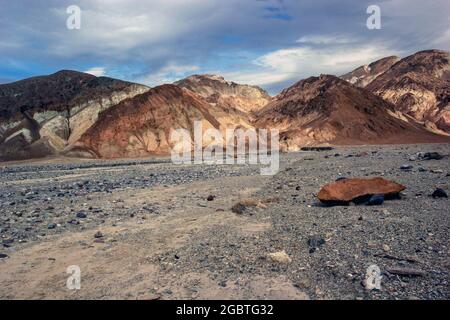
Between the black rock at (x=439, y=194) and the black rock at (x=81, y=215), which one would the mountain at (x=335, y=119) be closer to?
the black rock at (x=439, y=194)

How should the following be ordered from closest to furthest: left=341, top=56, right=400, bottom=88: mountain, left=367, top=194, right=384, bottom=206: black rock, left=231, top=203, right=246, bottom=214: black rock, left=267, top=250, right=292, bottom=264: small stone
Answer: left=267, top=250, right=292, bottom=264: small stone < left=367, top=194, right=384, bottom=206: black rock < left=231, top=203, right=246, bottom=214: black rock < left=341, top=56, right=400, bottom=88: mountain

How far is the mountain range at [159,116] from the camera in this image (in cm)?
6228

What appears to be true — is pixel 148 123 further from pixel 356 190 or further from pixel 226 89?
pixel 356 190

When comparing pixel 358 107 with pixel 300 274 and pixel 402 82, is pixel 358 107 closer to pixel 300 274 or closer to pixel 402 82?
pixel 402 82

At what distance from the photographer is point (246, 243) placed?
851cm

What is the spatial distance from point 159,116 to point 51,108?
62.6 feet

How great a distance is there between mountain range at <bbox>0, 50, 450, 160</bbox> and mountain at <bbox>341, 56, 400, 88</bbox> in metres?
30.8

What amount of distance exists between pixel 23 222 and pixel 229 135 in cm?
5518

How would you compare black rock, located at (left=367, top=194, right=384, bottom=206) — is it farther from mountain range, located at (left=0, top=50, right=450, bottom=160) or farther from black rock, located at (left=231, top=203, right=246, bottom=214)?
mountain range, located at (left=0, top=50, right=450, bottom=160)

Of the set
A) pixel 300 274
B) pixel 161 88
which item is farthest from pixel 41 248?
pixel 161 88

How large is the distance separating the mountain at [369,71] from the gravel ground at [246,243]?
375 ft

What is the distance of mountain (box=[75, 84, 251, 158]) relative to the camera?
60.2 m

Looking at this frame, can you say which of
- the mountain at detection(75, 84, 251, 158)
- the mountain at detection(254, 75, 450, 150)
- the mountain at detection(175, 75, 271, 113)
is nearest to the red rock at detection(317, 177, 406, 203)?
the mountain at detection(254, 75, 450, 150)
